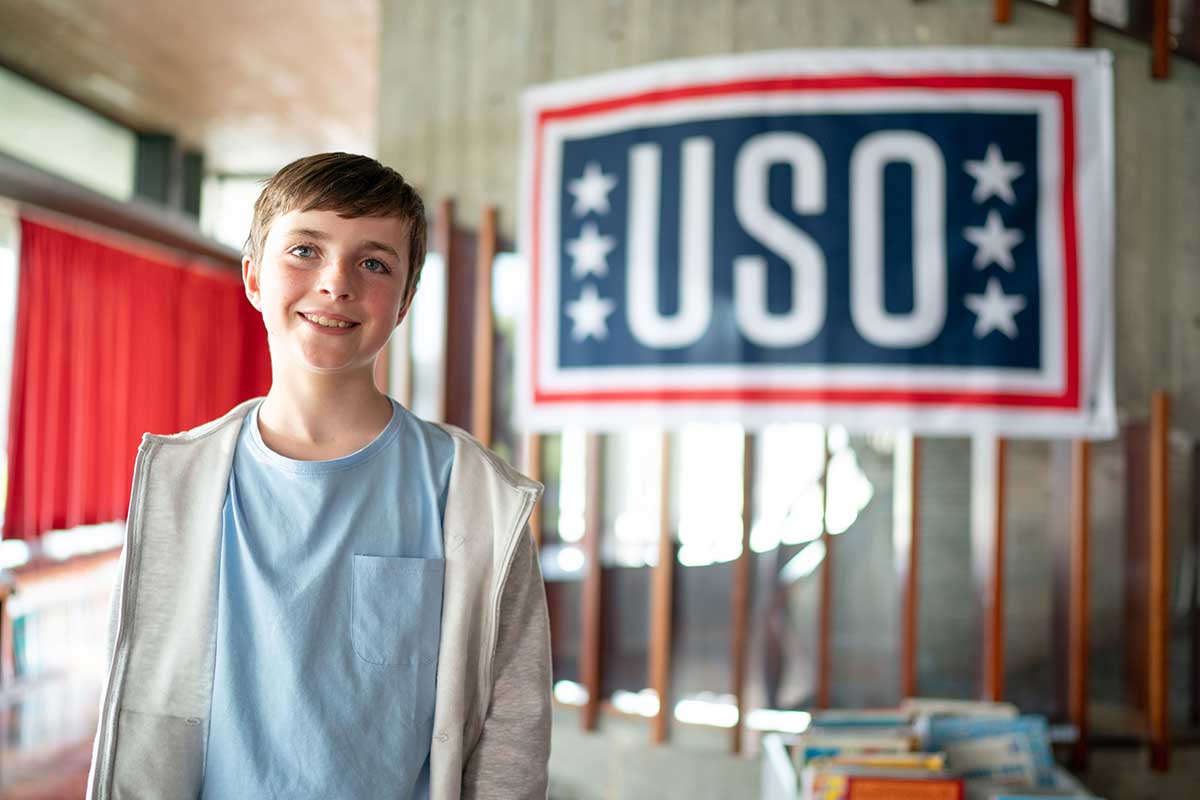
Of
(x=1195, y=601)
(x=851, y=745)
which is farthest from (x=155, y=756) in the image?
(x=1195, y=601)

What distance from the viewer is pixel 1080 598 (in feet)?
8.61

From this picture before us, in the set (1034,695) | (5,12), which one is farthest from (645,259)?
(5,12)

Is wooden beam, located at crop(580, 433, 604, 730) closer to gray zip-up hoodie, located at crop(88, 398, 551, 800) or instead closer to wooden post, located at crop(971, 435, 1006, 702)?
wooden post, located at crop(971, 435, 1006, 702)

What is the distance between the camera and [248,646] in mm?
954

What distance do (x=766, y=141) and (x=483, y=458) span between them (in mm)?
1973

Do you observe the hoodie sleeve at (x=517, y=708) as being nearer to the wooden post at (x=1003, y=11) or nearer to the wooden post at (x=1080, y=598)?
the wooden post at (x=1080, y=598)

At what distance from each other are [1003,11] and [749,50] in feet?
2.44

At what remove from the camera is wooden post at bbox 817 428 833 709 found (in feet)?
8.94

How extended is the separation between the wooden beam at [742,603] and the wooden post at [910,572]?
Result: 456mm

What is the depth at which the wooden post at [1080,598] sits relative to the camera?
2623 millimetres

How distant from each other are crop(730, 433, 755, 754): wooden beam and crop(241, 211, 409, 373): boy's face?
1.93 meters

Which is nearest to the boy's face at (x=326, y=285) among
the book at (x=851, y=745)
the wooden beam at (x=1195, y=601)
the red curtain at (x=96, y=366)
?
the book at (x=851, y=745)

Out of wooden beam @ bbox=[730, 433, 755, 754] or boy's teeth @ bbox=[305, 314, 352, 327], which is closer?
boy's teeth @ bbox=[305, 314, 352, 327]

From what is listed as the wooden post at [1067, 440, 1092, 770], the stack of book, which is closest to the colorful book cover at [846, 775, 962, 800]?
the stack of book
